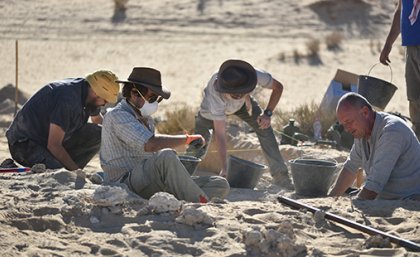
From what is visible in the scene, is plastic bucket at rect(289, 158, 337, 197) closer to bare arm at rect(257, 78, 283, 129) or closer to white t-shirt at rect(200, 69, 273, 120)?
white t-shirt at rect(200, 69, 273, 120)

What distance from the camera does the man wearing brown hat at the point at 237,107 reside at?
8711mm

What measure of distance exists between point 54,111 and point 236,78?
1.74 meters

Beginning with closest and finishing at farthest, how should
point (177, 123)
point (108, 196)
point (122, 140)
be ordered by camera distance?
point (108, 196), point (122, 140), point (177, 123)

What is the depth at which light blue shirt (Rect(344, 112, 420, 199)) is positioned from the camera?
6789mm

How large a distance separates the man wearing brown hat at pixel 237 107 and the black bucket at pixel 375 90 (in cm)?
82

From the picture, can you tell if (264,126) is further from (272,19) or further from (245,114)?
(272,19)

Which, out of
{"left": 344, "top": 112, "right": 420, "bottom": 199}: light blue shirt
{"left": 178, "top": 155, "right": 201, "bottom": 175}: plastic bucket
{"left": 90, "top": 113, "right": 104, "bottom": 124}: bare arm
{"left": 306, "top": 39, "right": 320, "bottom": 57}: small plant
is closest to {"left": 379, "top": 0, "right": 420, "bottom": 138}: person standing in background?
{"left": 344, "top": 112, "right": 420, "bottom": 199}: light blue shirt

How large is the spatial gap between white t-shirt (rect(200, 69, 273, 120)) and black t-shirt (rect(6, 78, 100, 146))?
1.10 metres

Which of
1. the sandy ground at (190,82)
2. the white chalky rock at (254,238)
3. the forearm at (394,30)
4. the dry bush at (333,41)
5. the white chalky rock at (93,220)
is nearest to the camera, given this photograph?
the white chalky rock at (254,238)

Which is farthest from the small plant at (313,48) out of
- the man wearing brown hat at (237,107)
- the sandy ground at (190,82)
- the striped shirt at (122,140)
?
the striped shirt at (122,140)

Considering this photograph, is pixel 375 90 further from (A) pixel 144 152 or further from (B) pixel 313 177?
(A) pixel 144 152

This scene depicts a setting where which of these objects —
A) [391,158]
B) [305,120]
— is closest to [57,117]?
[391,158]

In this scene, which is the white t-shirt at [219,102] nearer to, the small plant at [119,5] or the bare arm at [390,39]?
the bare arm at [390,39]

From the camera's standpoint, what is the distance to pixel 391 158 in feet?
22.3
